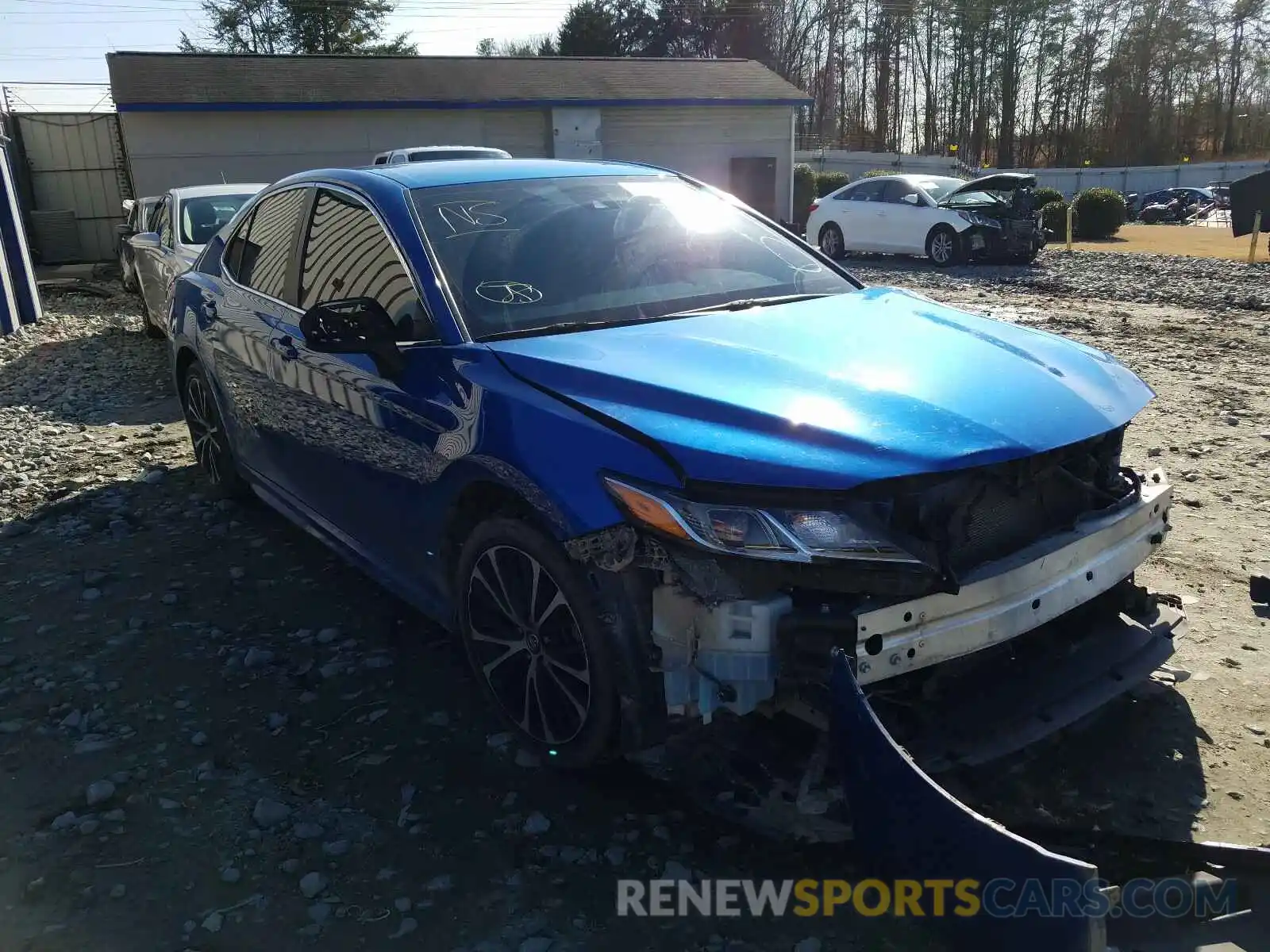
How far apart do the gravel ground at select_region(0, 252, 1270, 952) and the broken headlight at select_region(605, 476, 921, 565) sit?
2.93ft

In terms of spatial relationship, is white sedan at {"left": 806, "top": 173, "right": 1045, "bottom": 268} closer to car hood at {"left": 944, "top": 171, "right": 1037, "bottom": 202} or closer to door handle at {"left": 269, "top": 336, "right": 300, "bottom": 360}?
car hood at {"left": 944, "top": 171, "right": 1037, "bottom": 202}

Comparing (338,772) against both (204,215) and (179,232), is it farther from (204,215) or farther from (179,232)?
(204,215)

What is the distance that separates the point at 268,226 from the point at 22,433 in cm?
410

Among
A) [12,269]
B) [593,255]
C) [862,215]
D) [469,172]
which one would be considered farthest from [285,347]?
[862,215]

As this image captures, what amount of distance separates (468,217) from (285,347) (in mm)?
1077

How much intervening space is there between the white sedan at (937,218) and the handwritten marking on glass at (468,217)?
1546 centimetres

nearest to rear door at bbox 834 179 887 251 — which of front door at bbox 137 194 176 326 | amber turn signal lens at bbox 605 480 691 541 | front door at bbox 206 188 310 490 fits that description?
front door at bbox 137 194 176 326

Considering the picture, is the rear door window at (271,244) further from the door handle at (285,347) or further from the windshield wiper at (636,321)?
the windshield wiper at (636,321)

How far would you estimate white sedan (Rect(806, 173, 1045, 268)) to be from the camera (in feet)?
57.3

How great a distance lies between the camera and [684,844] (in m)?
2.84

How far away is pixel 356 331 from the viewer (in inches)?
131

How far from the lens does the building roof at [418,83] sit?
22188 millimetres

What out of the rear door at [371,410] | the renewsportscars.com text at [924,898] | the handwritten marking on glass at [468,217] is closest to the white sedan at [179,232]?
the rear door at [371,410]

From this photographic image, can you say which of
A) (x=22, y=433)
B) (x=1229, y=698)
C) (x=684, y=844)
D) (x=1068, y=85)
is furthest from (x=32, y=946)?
(x=1068, y=85)
